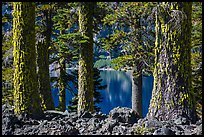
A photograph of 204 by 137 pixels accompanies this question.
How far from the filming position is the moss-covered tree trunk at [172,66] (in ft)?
22.2

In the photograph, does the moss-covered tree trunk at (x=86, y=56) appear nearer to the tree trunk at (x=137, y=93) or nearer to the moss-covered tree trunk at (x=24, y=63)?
the moss-covered tree trunk at (x=24, y=63)

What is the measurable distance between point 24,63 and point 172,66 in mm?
3553

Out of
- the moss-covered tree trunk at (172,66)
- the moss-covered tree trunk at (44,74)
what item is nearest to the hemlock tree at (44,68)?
the moss-covered tree trunk at (44,74)

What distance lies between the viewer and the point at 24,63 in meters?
7.81

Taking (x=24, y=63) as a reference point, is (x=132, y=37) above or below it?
above

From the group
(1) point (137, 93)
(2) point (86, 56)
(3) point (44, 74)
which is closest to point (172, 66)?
(2) point (86, 56)

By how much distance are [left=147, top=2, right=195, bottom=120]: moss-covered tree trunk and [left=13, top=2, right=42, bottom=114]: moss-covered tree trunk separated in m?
2.96

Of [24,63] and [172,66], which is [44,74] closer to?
[24,63]

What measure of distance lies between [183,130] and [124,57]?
6552mm

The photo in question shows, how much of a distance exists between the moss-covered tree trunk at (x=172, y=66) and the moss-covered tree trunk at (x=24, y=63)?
9.72 feet

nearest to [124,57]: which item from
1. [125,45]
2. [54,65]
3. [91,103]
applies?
[125,45]

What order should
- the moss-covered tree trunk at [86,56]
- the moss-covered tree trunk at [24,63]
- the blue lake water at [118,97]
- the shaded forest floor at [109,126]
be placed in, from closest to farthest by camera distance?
the shaded forest floor at [109,126] → the moss-covered tree trunk at [24,63] → the moss-covered tree trunk at [86,56] → the blue lake water at [118,97]

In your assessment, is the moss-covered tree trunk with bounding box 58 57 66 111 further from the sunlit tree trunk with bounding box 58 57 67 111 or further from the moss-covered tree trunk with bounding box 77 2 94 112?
the moss-covered tree trunk with bounding box 77 2 94 112

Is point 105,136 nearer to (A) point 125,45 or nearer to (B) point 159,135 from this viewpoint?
(B) point 159,135
